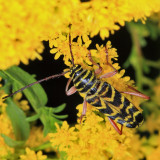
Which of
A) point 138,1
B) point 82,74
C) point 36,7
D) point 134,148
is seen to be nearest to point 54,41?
point 82,74

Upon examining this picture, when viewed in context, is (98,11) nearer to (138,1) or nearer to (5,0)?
(138,1)

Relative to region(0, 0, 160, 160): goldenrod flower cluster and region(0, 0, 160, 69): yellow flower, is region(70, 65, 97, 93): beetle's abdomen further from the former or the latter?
region(0, 0, 160, 69): yellow flower

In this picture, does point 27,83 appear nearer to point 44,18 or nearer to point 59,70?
point 59,70

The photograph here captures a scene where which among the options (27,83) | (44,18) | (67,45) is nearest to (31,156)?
(27,83)

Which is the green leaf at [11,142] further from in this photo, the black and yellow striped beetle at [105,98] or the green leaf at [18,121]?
the black and yellow striped beetle at [105,98]

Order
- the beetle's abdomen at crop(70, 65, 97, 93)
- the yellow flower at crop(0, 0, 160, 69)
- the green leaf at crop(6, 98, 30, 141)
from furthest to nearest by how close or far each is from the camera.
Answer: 1. the green leaf at crop(6, 98, 30, 141)
2. the beetle's abdomen at crop(70, 65, 97, 93)
3. the yellow flower at crop(0, 0, 160, 69)

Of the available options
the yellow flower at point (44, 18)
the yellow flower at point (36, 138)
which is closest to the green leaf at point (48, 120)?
the yellow flower at point (36, 138)

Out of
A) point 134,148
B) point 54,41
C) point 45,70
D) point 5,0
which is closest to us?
point 5,0

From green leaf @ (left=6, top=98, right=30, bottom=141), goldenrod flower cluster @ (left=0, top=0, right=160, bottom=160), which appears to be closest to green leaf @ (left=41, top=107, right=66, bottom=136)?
goldenrod flower cluster @ (left=0, top=0, right=160, bottom=160)
